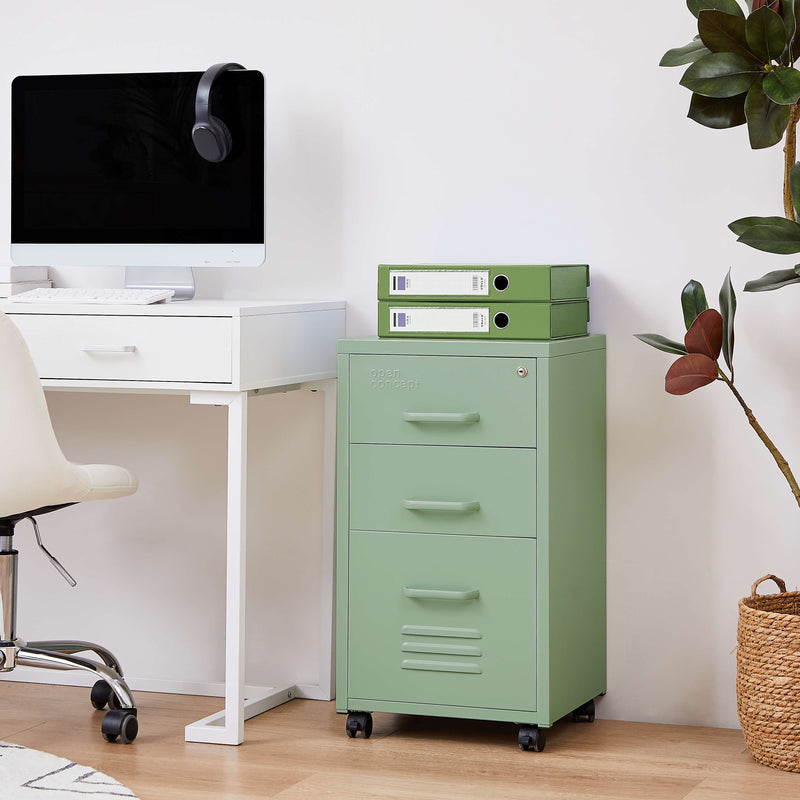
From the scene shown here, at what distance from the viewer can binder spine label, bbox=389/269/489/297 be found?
2.71 meters

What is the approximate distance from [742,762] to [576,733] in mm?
358

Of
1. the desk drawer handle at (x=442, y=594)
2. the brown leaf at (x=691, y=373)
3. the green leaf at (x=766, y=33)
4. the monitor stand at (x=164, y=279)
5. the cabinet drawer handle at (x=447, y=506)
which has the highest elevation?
the green leaf at (x=766, y=33)

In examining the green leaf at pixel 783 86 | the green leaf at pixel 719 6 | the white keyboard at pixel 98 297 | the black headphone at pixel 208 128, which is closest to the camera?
the green leaf at pixel 783 86

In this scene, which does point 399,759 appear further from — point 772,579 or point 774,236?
point 774,236

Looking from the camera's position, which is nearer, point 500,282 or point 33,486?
point 33,486

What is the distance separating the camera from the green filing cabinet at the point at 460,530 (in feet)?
8.73

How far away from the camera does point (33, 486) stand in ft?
8.47

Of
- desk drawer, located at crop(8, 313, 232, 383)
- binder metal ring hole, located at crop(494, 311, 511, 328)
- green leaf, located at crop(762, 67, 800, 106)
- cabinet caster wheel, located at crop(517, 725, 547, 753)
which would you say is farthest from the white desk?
green leaf, located at crop(762, 67, 800, 106)

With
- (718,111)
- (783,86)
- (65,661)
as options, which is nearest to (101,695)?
(65,661)

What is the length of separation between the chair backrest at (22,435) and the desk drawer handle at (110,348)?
161 mm

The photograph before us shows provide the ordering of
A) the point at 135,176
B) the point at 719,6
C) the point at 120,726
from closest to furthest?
1. the point at 719,6
2. the point at 120,726
3. the point at 135,176

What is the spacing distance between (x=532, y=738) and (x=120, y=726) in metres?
0.82

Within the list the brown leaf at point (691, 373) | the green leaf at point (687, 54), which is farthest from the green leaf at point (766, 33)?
the brown leaf at point (691, 373)

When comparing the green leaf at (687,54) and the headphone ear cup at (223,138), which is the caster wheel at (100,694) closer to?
the headphone ear cup at (223,138)
